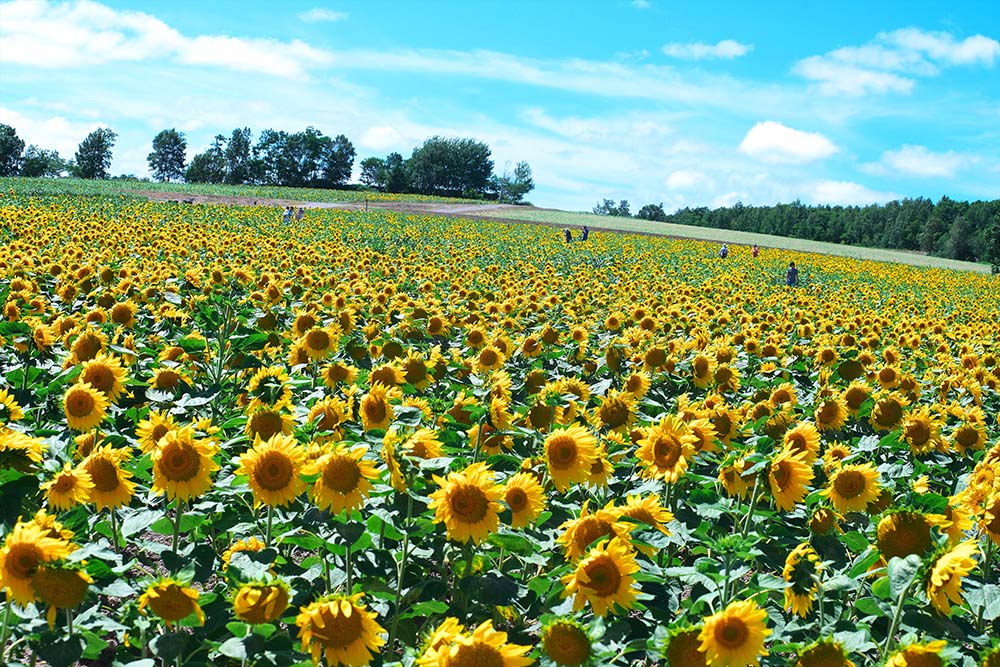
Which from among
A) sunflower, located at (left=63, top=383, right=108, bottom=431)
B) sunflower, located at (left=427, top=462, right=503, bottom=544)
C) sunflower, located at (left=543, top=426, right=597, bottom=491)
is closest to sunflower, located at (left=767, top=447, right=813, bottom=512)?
sunflower, located at (left=543, top=426, right=597, bottom=491)

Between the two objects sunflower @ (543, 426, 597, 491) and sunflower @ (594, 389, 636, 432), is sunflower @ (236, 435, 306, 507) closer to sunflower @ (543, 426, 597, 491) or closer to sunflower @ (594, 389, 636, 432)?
sunflower @ (543, 426, 597, 491)

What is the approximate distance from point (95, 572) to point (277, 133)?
144306mm

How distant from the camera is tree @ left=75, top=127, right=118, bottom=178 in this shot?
476 ft

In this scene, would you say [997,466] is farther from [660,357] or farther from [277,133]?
[277,133]

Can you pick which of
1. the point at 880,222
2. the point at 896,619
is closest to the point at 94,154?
the point at 880,222

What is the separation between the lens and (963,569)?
231 cm

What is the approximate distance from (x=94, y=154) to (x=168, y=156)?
13249 millimetres

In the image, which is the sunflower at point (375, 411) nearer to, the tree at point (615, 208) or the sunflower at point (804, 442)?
the sunflower at point (804, 442)

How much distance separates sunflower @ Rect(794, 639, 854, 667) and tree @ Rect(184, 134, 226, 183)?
147 metres

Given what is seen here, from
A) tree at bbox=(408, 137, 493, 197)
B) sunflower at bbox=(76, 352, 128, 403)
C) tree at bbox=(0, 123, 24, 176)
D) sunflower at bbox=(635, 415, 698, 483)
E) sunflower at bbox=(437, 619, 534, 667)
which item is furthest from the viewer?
tree at bbox=(408, 137, 493, 197)

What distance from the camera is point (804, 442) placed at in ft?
12.6

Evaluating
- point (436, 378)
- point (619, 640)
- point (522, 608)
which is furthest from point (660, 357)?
point (619, 640)

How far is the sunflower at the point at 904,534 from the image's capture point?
2707 mm

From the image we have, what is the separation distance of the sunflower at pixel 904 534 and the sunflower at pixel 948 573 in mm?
164
